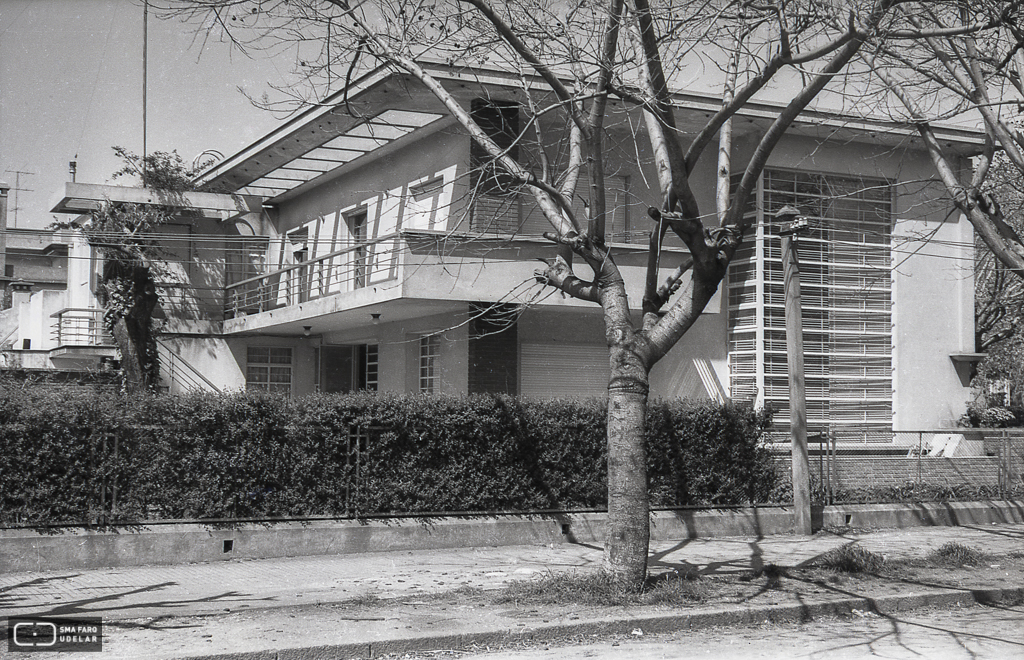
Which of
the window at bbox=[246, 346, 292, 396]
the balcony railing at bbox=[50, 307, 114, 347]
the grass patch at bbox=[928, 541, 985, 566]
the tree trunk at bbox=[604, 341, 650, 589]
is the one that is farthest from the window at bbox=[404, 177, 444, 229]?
→ the balcony railing at bbox=[50, 307, 114, 347]

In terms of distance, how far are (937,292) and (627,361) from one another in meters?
15.5

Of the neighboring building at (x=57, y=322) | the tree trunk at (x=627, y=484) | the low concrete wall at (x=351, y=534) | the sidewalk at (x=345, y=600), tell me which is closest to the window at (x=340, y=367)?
the neighboring building at (x=57, y=322)

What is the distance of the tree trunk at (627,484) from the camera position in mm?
9883

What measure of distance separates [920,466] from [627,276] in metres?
6.31

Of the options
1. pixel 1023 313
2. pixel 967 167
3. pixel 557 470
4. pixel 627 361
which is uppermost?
pixel 967 167

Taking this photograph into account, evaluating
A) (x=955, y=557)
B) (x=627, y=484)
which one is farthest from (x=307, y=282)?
(x=955, y=557)

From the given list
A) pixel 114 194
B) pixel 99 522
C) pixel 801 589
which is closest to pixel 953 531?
pixel 801 589

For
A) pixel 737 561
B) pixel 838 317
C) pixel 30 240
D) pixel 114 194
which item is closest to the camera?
pixel 737 561

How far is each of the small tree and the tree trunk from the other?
17236mm

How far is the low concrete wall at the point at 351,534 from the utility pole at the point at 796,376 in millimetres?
424

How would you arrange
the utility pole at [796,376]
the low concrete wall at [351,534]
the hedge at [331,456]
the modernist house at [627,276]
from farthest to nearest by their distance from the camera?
the modernist house at [627,276], the utility pole at [796,376], the hedge at [331,456], the low concrete wall at [351,534]

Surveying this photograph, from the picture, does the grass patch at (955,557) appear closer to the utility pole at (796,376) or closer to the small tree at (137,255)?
the utility pole at (796,376)

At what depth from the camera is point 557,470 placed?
47.2 feet

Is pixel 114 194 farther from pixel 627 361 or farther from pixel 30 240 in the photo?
pixel 30 240
